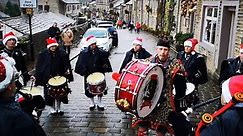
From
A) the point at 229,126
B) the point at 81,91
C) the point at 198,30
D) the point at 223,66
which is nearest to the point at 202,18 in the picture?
the point at 198,30

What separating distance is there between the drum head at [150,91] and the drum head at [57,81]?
2.86 m

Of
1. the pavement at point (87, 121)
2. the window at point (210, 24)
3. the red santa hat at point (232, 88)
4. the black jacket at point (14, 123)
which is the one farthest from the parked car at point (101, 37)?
the red santa hat at point (232, 88)

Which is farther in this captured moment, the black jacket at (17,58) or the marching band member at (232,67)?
the black jacket at (17,58)

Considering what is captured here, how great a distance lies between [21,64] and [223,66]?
15.3ft

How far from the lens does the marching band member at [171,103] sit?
5625 mm

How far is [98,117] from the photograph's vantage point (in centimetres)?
834

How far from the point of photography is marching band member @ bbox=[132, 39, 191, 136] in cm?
562

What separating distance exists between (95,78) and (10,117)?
537 cm

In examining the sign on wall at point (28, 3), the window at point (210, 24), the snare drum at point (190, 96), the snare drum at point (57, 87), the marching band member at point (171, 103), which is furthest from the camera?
the sign on wall at point (28, 3)

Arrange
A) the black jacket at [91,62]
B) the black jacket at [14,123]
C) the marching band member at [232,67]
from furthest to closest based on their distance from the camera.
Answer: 1. the black jacket at [91,62]
2. the marching band member at [232,67]
3. the black jacket at [14,123]

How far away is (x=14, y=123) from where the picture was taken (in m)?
2.91

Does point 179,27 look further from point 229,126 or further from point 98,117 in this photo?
point 229,126

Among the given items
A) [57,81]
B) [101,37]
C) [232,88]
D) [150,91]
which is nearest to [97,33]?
[101,37]

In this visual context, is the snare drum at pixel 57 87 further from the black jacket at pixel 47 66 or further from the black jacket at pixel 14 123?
the black jacket at pixel 14 123
